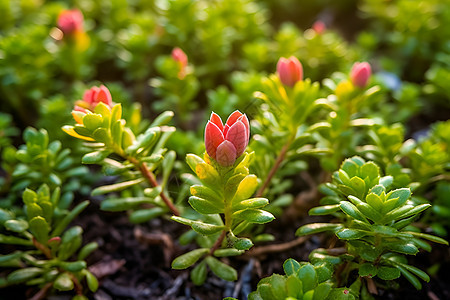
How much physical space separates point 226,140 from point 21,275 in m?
1.17

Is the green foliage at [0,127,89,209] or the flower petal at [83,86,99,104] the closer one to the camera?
the flower petal at [83,86,99,104]

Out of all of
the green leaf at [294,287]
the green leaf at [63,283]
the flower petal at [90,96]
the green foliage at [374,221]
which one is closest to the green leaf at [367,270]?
the green foliage at [374,221]

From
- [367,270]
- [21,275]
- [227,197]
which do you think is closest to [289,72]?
[227,197]

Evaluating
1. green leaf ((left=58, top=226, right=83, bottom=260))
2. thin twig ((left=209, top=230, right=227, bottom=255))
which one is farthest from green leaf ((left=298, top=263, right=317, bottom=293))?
green leaf ((left=58, top=226, right=83, bottom=260))

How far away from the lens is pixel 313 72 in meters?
3.11

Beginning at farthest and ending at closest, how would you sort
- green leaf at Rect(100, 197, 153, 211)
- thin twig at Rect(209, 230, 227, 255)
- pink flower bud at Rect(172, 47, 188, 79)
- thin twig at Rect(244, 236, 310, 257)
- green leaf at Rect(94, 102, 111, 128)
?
pink flower bud at Rect(172, 47, 188, 79)
thin twig at Rect(244, 236, 310, 257)
green leaf at Rect(100, 197, 153, 211)
thin twig at Rect(209, 230, 227, 255)
green leaf at Rect(94, 102, 111, 128)

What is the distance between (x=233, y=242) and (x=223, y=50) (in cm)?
191

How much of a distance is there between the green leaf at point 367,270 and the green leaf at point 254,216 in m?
0.43

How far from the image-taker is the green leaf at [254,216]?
4.95 ft

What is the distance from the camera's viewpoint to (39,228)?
1797mm

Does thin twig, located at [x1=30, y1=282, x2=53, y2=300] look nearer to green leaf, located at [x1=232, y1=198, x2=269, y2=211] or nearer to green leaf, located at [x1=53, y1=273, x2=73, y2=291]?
green leaf, located at [x1=53, y1=273, x2=73, y2=291]

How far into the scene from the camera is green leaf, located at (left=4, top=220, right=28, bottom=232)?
5.78 ft

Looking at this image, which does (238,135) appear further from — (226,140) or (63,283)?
(63,283)

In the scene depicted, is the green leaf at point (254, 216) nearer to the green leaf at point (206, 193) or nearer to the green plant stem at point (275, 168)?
the green leaf at point (206, 193)
